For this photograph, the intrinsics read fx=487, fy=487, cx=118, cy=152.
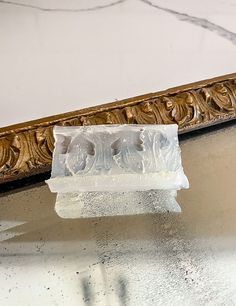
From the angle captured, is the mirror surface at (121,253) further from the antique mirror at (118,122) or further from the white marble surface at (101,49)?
the white marble surface at (101,49)

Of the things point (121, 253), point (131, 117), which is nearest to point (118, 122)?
point (131, 117)

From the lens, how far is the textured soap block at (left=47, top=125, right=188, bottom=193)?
425 mm

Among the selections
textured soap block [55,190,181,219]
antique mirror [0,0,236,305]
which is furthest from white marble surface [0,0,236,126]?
textured soap block [55,190,181,219]

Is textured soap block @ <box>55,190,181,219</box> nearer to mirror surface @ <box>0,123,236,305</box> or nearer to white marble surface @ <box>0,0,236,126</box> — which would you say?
mirror surface @ <box>0,123,236,305</box>

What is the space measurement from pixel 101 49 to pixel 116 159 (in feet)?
0.62

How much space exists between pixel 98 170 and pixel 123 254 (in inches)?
3.1

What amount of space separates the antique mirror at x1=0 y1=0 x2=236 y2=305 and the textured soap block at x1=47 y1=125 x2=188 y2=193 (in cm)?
1

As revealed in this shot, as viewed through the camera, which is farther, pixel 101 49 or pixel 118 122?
pixel 101 49

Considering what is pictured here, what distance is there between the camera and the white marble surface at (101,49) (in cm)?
51

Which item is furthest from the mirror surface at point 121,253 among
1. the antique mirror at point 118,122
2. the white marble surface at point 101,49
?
the white marble surface at point 101,49

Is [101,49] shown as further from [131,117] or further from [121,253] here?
[121,253]

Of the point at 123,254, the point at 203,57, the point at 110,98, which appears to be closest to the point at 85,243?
the point at 123,254

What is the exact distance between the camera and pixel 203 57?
57 centimetres

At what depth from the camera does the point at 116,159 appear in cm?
44
